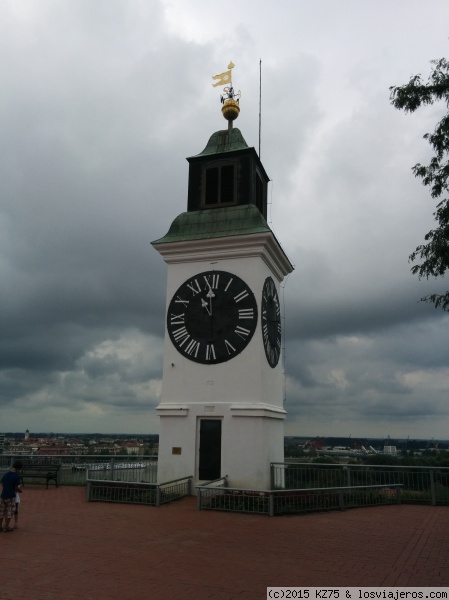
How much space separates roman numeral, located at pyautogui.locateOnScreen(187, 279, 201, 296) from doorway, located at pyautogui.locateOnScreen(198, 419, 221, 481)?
4149 mm

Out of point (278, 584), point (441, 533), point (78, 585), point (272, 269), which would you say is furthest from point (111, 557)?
point (272, 269)

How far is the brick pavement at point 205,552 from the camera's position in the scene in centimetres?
667

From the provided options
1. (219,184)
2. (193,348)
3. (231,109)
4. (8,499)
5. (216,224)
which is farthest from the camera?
(231,109)

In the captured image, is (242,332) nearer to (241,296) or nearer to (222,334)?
(222,334)

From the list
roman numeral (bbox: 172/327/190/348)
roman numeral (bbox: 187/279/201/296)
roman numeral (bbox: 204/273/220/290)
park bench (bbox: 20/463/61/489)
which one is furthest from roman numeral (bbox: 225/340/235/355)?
park bench (bbox: 20/463/61/489)

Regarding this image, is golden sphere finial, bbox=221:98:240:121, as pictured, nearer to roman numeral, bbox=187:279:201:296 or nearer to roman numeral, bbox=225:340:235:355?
roman numeral, bbox=187:279:201:296

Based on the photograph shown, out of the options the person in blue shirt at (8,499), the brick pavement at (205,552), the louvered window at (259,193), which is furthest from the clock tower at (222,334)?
the person in blue shirt at (8,499)

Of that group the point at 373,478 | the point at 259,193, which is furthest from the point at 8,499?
the point at 259,193

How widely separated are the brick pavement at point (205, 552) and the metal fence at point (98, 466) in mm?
4567

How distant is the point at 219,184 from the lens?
1919cm

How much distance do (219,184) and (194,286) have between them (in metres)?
4.06

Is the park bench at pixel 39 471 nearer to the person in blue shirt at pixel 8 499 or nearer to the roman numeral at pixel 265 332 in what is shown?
the person in blue shirt at pixel 8 499

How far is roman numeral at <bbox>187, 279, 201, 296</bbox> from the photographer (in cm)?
1762

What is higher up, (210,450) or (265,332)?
(265,332)
